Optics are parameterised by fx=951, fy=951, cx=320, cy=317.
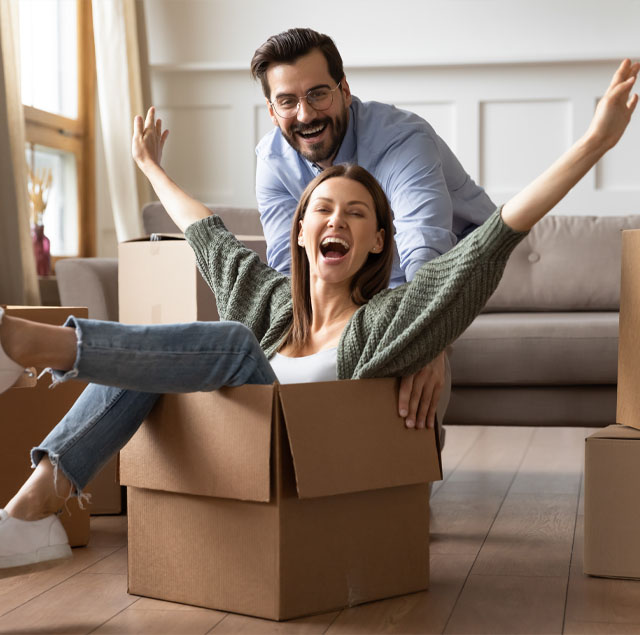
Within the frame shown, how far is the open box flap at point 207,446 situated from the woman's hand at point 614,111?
0.61m

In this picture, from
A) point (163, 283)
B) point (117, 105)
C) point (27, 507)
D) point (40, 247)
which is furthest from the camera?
point (117, 105)

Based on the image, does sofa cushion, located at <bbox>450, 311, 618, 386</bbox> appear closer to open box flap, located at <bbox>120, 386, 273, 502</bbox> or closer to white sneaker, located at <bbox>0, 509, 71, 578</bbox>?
open box flap, located at <bbox>120, 386, 273, 502</bbox>

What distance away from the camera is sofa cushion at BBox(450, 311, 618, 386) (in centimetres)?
279

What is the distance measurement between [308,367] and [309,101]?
2.14 ft

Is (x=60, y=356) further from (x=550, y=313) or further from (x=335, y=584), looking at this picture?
(x=550, y=313)

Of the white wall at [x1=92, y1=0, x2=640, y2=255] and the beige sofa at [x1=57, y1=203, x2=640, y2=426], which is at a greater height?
the white wall at [x1=92, y1=0, x2=640, y2=255]

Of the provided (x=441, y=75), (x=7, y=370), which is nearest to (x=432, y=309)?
(x=7, y=370)

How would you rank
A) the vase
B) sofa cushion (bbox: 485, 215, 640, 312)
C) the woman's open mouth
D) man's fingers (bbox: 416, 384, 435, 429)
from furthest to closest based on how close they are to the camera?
1. the vase
2. sofa cushion (bbox: 485, 215, 640, 312)
3. the woman's open mouth
4. man's fingers (bbox: 416, 384, 435, 429)

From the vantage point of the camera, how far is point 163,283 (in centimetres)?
221

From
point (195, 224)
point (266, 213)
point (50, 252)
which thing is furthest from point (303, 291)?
point (50, 252)

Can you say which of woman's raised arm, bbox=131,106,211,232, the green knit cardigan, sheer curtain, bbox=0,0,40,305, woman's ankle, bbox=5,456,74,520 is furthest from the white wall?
woman's ankle, bbox=5,456,74,520

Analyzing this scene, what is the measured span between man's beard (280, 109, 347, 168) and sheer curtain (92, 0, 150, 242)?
7.39 ft

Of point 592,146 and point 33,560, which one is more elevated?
point 592,146

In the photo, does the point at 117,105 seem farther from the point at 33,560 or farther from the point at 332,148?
the point at 33,560
